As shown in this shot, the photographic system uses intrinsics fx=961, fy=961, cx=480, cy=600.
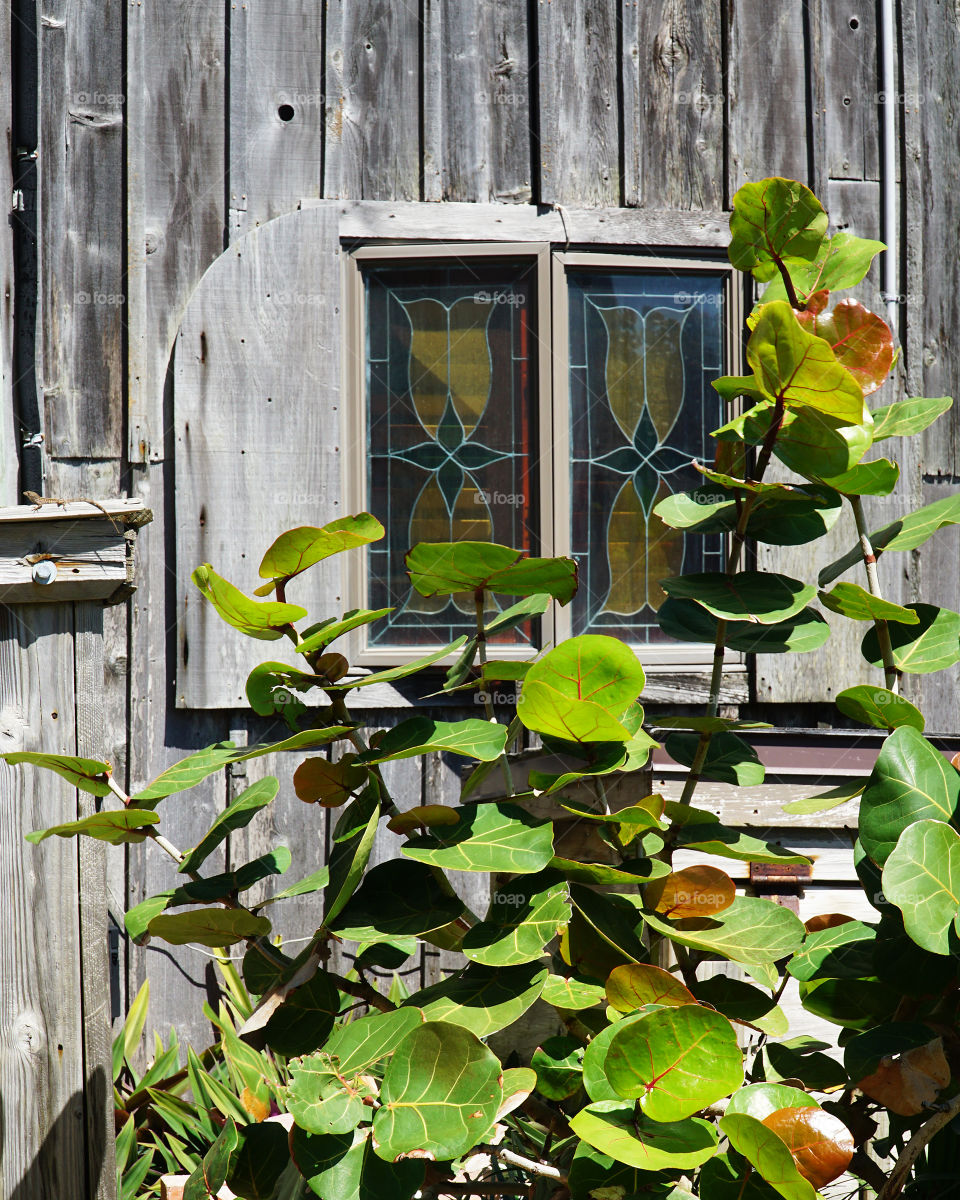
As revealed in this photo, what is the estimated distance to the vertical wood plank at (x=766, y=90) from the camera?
11.0 ft

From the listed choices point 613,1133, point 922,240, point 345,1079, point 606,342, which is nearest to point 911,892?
point 613,1133

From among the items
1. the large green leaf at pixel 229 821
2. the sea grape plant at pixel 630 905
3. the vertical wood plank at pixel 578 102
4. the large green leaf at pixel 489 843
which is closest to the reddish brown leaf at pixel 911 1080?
the sea grape plant at pixel 630 905

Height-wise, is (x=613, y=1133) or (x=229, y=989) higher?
(x=613, y=1133)

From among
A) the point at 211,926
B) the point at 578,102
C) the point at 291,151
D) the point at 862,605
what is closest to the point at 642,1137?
the point at 211,926

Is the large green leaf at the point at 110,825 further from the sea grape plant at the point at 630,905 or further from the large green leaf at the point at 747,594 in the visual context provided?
the large green leaf at the point at 747,594

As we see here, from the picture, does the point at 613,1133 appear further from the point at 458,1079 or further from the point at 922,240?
the point at 922,240

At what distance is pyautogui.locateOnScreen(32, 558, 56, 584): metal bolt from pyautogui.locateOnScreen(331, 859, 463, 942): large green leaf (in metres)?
0.81

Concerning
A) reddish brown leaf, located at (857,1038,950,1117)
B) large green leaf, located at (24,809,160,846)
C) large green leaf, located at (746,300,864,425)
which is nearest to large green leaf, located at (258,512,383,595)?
large green leaf, located at (24,809,160,846)

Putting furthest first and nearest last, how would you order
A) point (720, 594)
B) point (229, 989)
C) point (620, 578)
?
point (620, 578), point (229, 989), point (720, 594)

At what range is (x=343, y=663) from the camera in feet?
3.07

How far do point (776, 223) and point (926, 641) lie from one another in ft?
1.55

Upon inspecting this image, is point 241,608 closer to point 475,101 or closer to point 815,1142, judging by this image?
point 815,1142

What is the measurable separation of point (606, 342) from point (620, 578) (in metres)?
0.82

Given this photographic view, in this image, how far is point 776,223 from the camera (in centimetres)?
99
